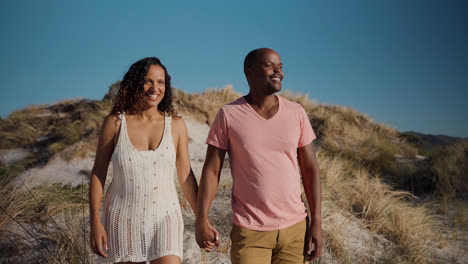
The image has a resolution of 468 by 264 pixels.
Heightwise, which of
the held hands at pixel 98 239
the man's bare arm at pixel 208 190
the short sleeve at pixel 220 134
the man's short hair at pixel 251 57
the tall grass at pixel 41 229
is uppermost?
the man's short hair at pixel 251 57

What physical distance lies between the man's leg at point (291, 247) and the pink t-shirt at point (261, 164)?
5cm

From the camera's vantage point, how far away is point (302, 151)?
2279 millimetres

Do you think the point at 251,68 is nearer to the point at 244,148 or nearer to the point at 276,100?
the point at 276,100

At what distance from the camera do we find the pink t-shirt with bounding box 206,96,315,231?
2086 mm

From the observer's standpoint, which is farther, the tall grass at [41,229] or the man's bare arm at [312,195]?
the tall grass at [41,229]

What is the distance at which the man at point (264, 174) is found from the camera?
6.82 feet

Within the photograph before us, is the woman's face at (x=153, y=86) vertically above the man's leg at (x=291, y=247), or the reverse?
the woman's face at (x=153, y=86)

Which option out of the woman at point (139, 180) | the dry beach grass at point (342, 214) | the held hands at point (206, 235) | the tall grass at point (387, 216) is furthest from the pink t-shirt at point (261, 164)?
the tall grass at point (387, 216)

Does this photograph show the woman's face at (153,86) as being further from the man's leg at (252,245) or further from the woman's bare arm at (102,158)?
the man's leg at (252,245)

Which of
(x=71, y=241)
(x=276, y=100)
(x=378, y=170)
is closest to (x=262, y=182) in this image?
(x=276, y=100)

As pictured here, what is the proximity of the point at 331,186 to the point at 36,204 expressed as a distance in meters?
5.04

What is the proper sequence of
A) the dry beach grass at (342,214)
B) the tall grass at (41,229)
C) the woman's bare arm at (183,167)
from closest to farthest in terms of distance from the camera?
the woman's bare arm at (183,167) → the tall grass at (41,229) → the dry beach grass at (342,214)

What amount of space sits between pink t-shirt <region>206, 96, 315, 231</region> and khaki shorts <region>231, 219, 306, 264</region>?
1.7 inches

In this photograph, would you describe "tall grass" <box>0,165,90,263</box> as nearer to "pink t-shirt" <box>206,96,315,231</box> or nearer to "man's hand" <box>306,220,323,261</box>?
"pink t-shirt" <box>206,96,315,231</box>
